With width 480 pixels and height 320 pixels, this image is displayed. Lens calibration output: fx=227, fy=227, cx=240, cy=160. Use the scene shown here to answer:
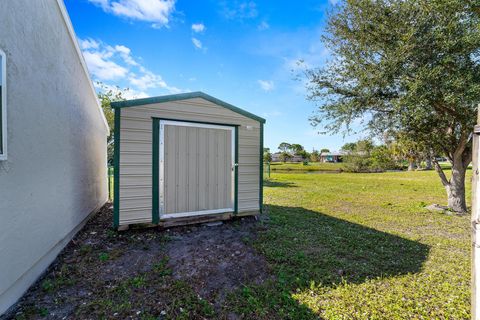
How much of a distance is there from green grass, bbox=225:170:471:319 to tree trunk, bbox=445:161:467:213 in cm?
82

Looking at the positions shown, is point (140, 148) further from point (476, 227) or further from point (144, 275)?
point (476, 227)

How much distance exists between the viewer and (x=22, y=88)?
240cm

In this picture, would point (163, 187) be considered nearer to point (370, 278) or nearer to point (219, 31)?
point (370, 278)

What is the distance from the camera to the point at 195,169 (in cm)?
470

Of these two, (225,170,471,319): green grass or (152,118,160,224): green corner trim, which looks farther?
(152,118,160,224): green corner trim

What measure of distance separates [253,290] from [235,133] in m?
3.31

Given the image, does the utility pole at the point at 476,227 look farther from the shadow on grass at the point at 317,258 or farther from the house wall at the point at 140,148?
the house wall at the point at 140,148

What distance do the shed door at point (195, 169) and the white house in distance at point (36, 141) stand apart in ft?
5.05

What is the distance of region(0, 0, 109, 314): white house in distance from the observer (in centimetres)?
213

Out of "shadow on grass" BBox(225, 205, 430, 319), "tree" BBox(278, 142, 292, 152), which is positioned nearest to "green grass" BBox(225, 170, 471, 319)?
"shadow on grass" BBox(225, 205, 430, 319)

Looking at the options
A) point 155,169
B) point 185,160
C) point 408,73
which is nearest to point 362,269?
point 185,160

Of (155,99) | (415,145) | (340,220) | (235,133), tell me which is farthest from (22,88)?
(415,145)

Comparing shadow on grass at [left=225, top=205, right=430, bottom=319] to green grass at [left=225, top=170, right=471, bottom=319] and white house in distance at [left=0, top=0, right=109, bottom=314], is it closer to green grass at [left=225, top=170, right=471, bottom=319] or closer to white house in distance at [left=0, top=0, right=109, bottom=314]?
green grass at [left=225, top=170, right=471, bottom=319]

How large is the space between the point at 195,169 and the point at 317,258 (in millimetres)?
2767
